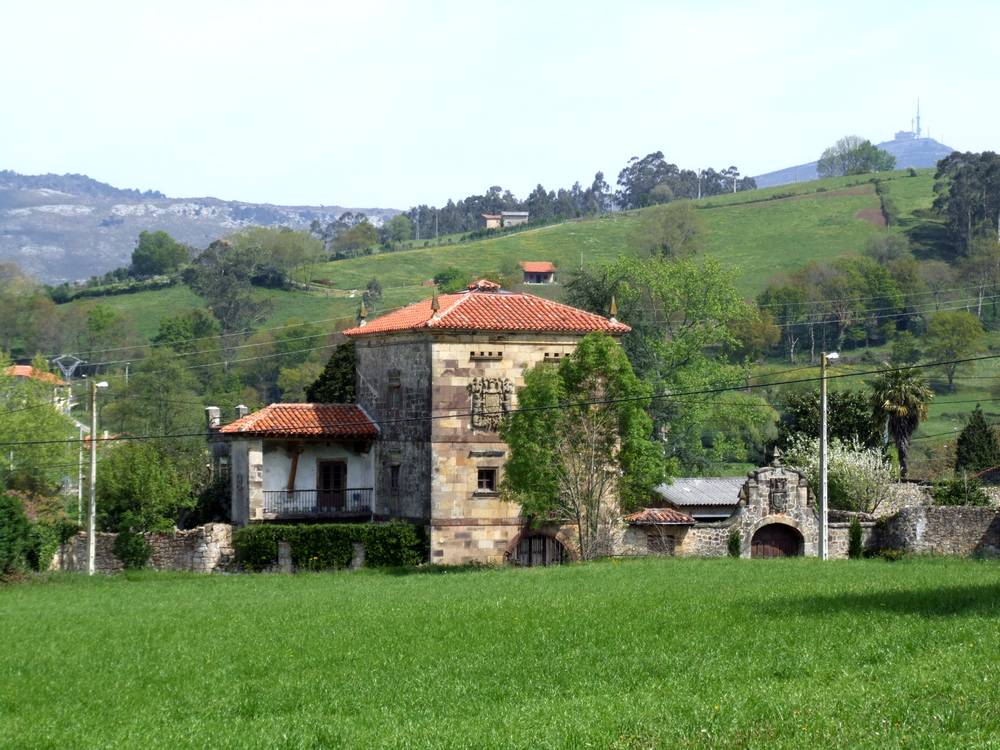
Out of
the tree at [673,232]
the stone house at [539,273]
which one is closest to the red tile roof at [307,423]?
the tree at [673,232]

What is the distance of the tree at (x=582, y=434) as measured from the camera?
4803 cm

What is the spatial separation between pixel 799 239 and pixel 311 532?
427 feet

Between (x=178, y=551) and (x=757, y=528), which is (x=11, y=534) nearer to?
(x=178, y=551)

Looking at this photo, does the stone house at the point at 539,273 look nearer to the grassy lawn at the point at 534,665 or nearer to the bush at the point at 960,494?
the bush at the point at 960,494

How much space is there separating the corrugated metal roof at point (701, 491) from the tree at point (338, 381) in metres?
14.0

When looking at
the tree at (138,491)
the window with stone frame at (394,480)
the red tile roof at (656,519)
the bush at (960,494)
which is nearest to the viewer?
the red tile roof at (656,519)

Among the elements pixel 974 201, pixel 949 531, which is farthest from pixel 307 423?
pixel 974 201

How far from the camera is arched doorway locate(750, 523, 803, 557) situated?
52.5 metres

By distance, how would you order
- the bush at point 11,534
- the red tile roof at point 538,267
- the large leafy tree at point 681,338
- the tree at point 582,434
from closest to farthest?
the bush at point 11,534 → the tree at point 582,434 → the large leafy tree at point 681,338 → the red tile roof at point 538,267

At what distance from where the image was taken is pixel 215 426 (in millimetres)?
61438

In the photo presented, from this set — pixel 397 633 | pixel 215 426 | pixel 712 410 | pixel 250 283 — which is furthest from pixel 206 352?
pixel 397 633

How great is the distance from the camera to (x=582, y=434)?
4856 cm

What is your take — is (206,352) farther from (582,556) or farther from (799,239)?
(582,556)

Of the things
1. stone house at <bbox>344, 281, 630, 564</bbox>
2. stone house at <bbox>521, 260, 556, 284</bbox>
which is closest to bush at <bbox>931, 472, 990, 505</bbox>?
stone house at <bbox>344, 281, 630, 564</bbox>
